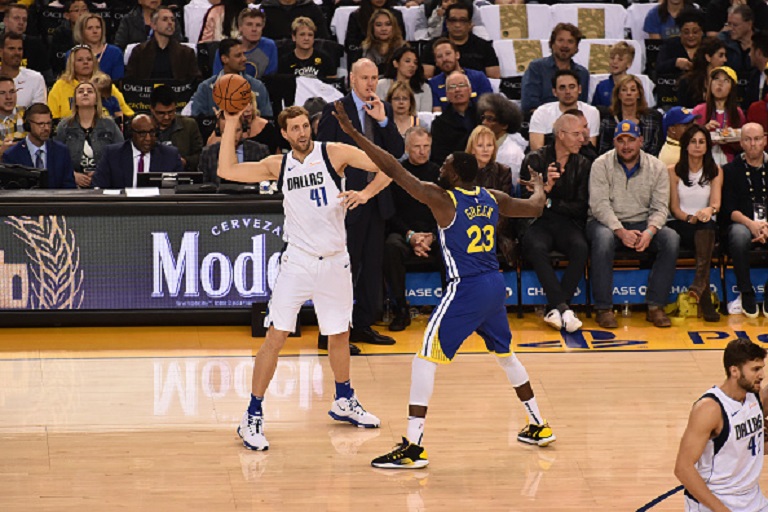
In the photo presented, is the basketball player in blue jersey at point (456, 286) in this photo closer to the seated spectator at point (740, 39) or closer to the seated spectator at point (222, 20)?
the seated spectator at point (222, 20)

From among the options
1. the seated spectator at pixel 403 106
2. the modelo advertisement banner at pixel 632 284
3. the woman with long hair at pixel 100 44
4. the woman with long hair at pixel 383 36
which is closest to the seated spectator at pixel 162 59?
the woman with long hair at pixel 100 44

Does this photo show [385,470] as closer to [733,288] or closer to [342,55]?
[733,288]

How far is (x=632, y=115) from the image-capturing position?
1262 cm

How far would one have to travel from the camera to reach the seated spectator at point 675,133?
1238cm

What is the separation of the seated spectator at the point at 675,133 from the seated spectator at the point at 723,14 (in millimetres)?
2765

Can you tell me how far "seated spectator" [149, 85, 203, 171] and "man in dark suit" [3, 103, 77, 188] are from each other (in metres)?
0.91

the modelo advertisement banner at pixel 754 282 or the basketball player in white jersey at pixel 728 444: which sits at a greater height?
the basketball player in white jersey at pixel 728 444

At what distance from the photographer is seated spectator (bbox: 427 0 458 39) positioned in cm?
1438

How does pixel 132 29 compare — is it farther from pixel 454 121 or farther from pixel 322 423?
pixel 322 423

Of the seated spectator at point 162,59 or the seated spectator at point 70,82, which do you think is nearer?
the seated spectator at point 70,82

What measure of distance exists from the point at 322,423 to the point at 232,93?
7.28 feet

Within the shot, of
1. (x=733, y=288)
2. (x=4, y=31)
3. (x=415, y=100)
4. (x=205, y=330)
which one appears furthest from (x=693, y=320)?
(x=4, y=31)

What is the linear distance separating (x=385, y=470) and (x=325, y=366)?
2.32 m

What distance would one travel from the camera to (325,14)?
15.0 m
